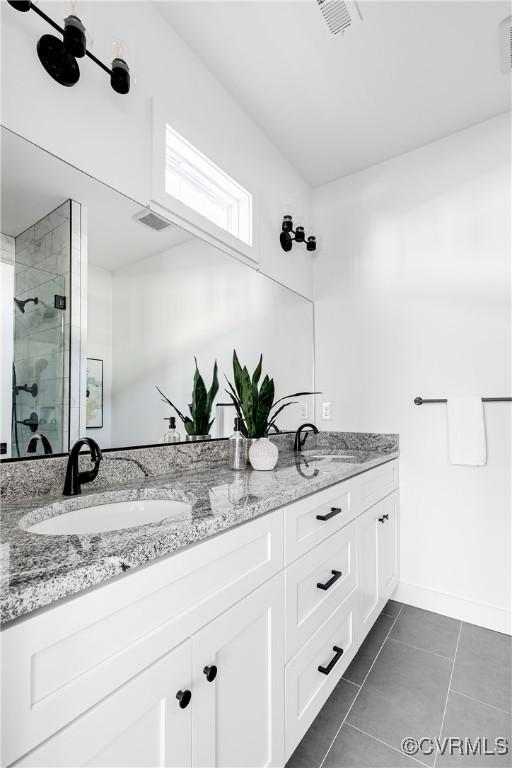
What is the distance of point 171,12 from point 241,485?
178cm

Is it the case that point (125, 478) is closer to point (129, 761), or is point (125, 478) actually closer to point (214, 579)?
point (214, 579)

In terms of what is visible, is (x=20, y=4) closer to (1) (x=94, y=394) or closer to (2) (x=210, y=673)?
(1) (x=94, y=394)

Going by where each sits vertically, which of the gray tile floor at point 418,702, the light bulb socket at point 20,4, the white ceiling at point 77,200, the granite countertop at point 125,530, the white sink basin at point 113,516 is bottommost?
the gray tile floor at point 418,702

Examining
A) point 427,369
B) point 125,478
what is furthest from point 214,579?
point 427,369

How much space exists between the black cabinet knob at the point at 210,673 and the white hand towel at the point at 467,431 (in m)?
1.67

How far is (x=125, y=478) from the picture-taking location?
1275 millimetres

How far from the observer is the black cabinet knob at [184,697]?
2.32ft

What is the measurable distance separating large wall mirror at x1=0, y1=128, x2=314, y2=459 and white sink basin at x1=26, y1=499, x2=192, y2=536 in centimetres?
23

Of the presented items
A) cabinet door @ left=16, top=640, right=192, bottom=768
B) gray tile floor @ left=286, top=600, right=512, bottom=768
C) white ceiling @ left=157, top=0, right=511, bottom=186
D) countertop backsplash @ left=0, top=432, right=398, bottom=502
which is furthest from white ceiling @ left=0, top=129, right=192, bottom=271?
gray tile floor @ left=286, top=600, right=512, bottom=768

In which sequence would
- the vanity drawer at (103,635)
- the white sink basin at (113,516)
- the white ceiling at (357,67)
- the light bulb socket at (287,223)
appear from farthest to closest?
1. the light bulb socket at (287,223)
2. the white ceiling at (357,67)
3. the white sink basin at (113,516)
4. the vanity drawer at (103,635)

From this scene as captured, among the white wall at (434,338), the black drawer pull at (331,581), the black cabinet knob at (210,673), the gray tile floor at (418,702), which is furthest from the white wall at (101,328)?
Answer: the white wall at (434,338)

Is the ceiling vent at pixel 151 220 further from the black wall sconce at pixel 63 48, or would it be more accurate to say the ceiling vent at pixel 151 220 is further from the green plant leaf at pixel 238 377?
the green plant leaf at pixel 238 377

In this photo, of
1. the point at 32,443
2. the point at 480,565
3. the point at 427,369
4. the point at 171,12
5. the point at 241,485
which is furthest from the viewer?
the point at 427,369

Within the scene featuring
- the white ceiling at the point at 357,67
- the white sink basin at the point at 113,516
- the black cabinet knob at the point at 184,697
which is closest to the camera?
the black cabinet knob at the point at 184,697
